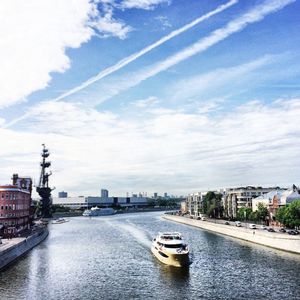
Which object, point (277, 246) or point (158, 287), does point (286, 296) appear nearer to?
point (158, 287)

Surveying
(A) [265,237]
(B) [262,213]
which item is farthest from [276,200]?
(A) [265,237]

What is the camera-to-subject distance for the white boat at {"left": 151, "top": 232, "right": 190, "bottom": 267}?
73.5 meters

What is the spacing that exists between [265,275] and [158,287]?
56.0 ft

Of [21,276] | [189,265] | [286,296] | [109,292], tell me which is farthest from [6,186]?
[286,296]

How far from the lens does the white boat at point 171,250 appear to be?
241ft

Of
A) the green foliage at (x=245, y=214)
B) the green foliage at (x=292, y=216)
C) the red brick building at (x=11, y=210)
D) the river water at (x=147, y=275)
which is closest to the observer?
the river water at (x=147, y=275)

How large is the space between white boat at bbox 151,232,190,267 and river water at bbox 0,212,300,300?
56.6 inches

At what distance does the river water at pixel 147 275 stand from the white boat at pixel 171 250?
1439mm

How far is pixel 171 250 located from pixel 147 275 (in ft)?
36.5

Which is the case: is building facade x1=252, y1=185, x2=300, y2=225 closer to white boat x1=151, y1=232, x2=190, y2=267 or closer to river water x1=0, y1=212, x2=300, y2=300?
river water x1=0, y1=212, x2=300, y2=300

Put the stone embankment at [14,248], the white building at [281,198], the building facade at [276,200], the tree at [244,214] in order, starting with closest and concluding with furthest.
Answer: the stone embankment at [14,248]
the building facade at [276,200]
the white building at [281,198]
the tree at [244,214]

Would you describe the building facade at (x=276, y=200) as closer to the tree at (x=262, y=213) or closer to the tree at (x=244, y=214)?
the tree at (x=262, y=213)

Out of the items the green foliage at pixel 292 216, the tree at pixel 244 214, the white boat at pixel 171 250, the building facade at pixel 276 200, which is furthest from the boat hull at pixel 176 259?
the tree at pixel 244 214

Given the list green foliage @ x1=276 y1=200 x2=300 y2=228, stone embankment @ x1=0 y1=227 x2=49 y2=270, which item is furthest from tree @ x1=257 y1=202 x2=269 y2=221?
stone embankment @ x1=0 y1=227 x2=49 y2=270
